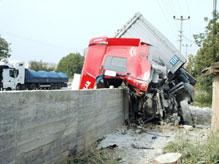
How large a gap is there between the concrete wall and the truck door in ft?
75.2

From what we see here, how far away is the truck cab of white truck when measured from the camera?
32.9 meters

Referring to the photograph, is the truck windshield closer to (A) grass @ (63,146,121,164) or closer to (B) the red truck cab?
(B) the red truck cab

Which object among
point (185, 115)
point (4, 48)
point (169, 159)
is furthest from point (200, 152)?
point (4, 48)

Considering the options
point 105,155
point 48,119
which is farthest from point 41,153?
point 105,155

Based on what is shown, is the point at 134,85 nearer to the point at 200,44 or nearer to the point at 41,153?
the point at 41,153

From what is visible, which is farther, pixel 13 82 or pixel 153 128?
pixel 13 82

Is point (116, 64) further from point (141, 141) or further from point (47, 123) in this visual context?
point (47, 123)

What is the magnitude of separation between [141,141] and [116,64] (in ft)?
14.5

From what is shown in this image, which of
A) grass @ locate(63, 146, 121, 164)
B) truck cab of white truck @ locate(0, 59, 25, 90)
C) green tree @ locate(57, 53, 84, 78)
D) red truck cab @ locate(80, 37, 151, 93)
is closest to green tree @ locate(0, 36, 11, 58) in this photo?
green tree @ locate(57, 53, 84, 78)

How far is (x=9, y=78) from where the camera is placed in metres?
33.3

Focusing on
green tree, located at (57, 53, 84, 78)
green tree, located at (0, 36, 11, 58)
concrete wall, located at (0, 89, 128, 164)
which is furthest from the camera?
green tree, located at (57, 53, 84, 78)

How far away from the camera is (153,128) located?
13.8m

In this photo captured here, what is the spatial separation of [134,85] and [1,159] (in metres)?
8.81

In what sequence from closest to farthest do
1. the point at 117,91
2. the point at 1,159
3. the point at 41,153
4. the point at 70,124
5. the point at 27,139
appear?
the point at 1,159 → the point at 27,139 → the point at 41,153 → the point at 70,124 → the point at 117,91
